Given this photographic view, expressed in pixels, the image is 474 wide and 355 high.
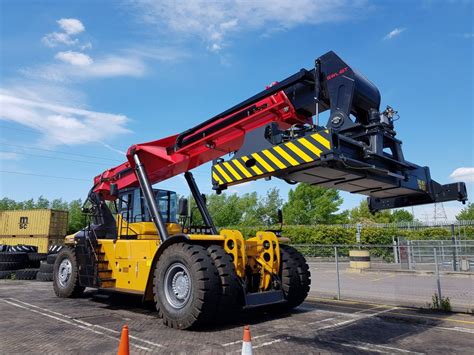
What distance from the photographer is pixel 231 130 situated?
7.57 metres

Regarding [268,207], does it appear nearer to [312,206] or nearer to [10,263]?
[312,206]

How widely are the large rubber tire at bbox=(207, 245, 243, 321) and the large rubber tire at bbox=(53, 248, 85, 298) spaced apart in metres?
5.21

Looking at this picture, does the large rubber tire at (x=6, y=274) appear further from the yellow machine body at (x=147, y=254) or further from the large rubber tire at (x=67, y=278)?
the yellow machine body at (x=147, y=254)

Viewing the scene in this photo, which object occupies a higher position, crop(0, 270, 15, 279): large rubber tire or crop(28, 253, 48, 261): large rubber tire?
crop(28, 253, 48, 261): large rubber tire

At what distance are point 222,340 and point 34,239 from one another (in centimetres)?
2297

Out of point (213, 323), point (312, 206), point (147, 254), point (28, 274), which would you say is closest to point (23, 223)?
point (28, 274)

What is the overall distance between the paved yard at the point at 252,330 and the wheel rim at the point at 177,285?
0.51m

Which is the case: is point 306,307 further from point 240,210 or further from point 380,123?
point 240,210

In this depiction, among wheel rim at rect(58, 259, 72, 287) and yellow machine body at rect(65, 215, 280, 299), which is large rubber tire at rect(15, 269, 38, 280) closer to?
wheel rim at rect(58, 259, 72, 287)

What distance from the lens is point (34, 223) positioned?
25.9 metres

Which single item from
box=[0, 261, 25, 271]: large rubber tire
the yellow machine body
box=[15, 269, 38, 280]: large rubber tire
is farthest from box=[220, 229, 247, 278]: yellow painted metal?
box=[0, 261, 25, 271]: large rubber tire

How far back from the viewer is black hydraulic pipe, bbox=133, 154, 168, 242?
859cm

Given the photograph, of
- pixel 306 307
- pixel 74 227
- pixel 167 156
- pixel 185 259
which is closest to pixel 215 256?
pixel 185 259

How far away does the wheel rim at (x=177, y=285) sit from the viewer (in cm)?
743
